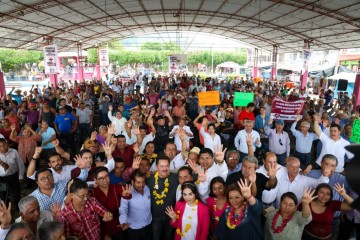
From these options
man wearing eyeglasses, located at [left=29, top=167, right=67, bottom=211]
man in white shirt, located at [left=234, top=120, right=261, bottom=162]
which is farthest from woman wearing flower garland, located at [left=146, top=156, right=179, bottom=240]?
man in white shirt, located at [left=234, top=120, right=261, bottom=162]

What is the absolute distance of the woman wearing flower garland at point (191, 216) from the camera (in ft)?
8.44

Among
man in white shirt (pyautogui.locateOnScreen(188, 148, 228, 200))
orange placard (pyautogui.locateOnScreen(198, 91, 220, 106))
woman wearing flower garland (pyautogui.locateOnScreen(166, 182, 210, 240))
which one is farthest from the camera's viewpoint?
orange placard (pyautogui.locateOnScreen(198, 91, 220, 106))

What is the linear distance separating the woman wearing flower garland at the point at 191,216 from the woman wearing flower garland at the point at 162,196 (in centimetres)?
27

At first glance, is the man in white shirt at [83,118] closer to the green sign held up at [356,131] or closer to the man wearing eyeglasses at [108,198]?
the man wearing eyeglasses at [108,198]

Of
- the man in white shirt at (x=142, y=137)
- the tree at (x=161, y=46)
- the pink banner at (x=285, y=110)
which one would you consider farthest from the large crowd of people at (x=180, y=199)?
the tree at (x=161, y=46)

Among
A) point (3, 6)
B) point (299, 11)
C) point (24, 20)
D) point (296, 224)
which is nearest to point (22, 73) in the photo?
point (24, 20)

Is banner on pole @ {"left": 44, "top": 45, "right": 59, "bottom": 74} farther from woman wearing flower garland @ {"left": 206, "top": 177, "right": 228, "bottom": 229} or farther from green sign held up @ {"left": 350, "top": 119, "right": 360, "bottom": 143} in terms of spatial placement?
green sign held up @ {"left": 350, "top": 119, "right": 360, "bottom": 143}

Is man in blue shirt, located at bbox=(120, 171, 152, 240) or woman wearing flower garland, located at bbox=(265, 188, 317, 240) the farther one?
man in blue shirt, located at bbox=(120, 171, 152, 240)

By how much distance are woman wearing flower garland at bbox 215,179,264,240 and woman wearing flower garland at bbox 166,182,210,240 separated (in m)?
0.15

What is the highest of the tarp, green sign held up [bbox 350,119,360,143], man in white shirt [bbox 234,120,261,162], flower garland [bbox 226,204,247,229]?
the tarp

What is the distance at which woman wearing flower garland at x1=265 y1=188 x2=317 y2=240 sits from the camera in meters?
2.44

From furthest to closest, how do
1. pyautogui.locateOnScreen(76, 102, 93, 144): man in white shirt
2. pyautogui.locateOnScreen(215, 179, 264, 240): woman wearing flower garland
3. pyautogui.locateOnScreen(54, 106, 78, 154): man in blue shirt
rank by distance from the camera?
1. pyautogui.locateOnScreen(76, 102, 93, 144): man in white shirt
2. pyautogui.locateOnScreen(54, 106, 78, 154): man in blue shirt
3. pyautogui.locateOnScreen(215, 179, 264, 240): woman wearing flower garland

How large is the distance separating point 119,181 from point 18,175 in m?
1.80

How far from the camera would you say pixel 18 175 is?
157 inches
